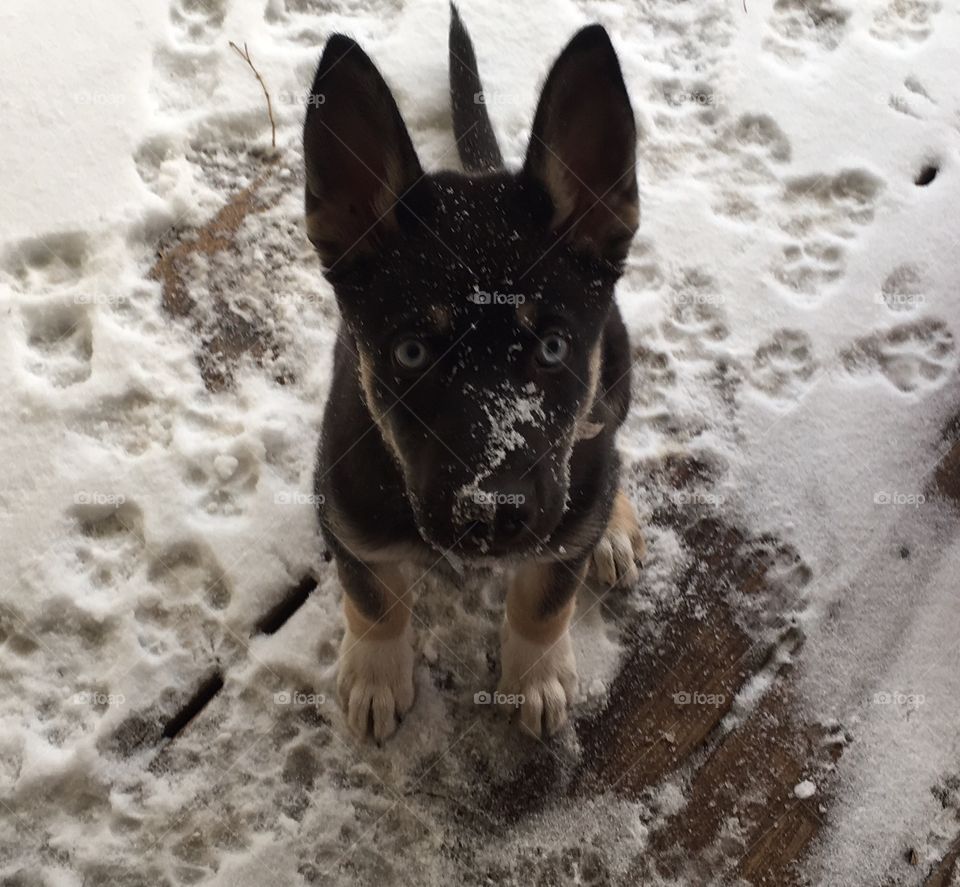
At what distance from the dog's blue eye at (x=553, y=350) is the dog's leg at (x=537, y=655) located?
742mm

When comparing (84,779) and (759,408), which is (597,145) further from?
(84,779)

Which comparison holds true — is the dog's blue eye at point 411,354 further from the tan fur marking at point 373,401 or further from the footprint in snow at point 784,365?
the footprint in snow at point 784,365

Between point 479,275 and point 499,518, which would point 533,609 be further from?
point 479,275

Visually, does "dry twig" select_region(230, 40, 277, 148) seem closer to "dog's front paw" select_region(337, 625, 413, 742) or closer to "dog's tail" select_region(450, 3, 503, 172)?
"dog's tail" select_region(450, 3, 503, 172)

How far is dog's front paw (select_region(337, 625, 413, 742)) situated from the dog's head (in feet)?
2.82

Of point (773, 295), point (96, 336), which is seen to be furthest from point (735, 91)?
point (96, 336)

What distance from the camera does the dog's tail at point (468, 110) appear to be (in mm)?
3105

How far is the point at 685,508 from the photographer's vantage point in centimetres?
300

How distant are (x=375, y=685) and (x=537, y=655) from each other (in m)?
0.49

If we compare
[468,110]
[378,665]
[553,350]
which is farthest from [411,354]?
[468,110]

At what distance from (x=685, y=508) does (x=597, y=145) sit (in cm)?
153

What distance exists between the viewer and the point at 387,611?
2.47 metres

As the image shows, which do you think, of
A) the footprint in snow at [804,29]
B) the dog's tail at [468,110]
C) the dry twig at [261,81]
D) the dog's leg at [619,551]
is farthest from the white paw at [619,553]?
the footprint in snow at [804,29]

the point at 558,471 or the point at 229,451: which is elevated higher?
the point at 558,471
